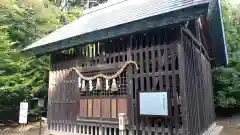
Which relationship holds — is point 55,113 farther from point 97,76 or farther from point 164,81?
point 164,81

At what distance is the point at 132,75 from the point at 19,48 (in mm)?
8906

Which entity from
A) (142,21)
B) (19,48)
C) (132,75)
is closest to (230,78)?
(132,75)

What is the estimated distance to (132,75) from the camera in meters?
6.27

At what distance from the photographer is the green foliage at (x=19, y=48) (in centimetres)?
1139

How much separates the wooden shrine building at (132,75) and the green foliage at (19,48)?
11.6 ft

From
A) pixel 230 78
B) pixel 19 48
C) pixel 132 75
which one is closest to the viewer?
pixel 132 75

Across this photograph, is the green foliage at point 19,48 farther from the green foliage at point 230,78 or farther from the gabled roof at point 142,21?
the green foliage at point 230,78

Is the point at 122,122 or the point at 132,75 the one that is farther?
the point at 132,75

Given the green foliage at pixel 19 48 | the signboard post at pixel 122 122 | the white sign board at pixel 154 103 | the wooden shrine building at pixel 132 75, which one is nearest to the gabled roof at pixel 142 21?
the wooden shrine building at pixel 132 75

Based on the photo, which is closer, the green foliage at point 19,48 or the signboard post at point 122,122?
the signboard post at point 122,122

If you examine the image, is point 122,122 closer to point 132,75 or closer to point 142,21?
point 132,75

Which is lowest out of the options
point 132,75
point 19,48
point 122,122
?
point 122,122

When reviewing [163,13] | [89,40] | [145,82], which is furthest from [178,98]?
[89,40]

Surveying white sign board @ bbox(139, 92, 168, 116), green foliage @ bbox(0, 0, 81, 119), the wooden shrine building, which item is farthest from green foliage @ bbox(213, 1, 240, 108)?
white sign board @ bbox(139, 92, 168, 116)
